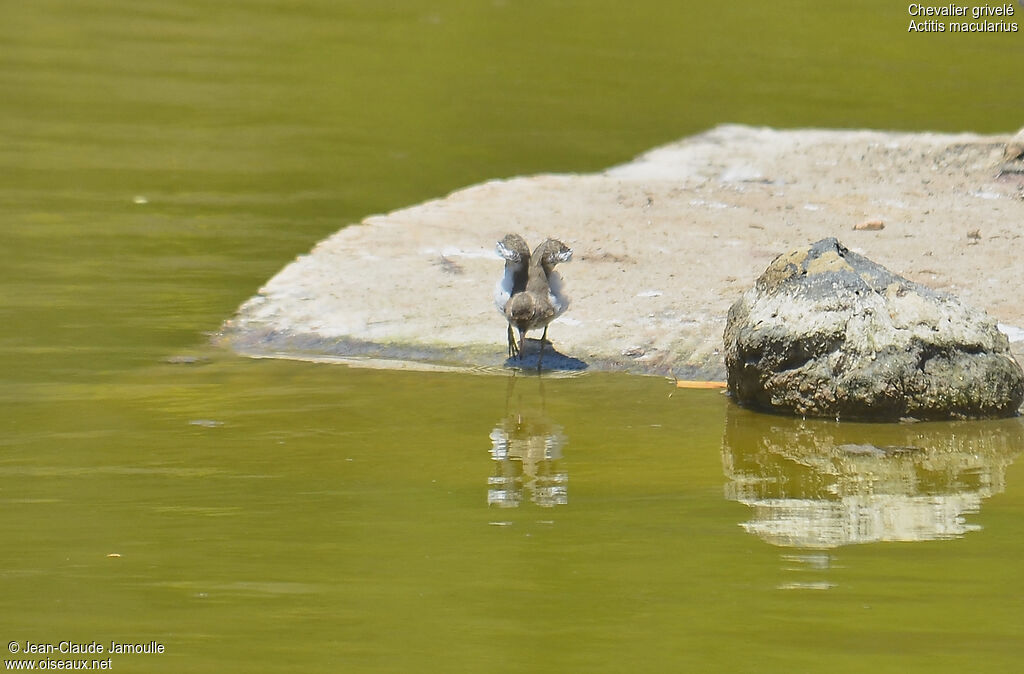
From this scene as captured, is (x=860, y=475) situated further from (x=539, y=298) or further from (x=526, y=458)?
(x=539, y=298)

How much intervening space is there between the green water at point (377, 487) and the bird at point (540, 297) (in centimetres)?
34

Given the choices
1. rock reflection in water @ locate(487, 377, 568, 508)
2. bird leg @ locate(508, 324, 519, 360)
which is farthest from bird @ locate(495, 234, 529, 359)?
rock reflection in water @ locate(487, 377, 568, 508)

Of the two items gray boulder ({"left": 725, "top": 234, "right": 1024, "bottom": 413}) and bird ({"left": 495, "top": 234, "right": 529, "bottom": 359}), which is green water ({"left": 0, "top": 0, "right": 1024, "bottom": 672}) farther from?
bird ({"left": 495, "top": 234, "right": 529, "bottom": 359})

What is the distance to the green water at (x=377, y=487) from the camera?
4391 mm

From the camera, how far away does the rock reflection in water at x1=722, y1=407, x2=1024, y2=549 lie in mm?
5492

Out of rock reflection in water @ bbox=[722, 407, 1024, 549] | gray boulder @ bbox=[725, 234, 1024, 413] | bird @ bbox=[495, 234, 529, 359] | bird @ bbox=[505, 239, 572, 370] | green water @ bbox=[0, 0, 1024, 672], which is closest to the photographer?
green water @ bbox=[0, 0, 1024, 672]

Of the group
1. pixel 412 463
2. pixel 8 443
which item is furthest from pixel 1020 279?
pixel 8 443

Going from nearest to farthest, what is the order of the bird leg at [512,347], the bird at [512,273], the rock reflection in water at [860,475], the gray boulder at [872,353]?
the rock reflection in water at [860,475] → the gray boulder at [872,353] → the bird leg at [512,347] → the bird at [512,273]

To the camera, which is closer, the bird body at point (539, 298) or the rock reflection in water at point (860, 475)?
the rock reflection in water at point (860, 475)

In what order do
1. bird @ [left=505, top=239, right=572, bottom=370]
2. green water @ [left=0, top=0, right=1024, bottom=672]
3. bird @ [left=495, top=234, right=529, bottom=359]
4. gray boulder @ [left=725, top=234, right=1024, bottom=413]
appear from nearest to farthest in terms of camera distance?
green water @ [left=0, top=0, right=1024, bottom=672]
gray boulder @ [left=725, top=234, right=1024, bottom=413]
bird @ [left=505, top=239, right=572, bottom=370]
bird @ [left=495, top=234, right=529, bottom=359]

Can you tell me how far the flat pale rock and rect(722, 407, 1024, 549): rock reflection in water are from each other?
1.15m

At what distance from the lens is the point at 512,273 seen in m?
8.69

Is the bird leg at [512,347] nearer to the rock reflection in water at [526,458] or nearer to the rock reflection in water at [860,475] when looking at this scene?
the rock reflection in water at [526,458]

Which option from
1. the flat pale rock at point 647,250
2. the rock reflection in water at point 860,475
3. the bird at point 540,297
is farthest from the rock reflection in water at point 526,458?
the flat pale rock at point 647,250
